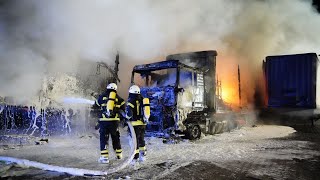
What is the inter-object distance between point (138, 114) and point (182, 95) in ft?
10.9

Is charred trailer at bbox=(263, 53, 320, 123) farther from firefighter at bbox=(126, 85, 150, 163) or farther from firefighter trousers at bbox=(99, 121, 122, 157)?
firefighter trousers at bbox=(99, 121, 122, 157)

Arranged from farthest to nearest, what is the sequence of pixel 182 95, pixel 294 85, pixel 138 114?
pixel 294 85, pixel 182 95, pixel 138 114

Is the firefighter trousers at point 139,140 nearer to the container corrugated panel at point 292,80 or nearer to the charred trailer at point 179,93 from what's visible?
the charred trailer at point 179,93

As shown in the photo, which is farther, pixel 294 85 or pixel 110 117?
pixel 294 85

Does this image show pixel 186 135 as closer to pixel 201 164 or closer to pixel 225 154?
pixel 225 154

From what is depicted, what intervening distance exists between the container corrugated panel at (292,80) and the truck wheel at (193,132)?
20.4ft

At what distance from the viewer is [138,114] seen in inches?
258

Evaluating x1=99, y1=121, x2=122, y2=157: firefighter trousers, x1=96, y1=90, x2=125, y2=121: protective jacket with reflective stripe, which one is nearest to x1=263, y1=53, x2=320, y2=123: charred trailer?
x1=96, y1=90, x2=125, y2=121: protective jacket with reflective stripe

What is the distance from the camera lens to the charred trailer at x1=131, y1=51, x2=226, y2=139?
920 centimetres

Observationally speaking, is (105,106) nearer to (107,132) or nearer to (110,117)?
(110,117)

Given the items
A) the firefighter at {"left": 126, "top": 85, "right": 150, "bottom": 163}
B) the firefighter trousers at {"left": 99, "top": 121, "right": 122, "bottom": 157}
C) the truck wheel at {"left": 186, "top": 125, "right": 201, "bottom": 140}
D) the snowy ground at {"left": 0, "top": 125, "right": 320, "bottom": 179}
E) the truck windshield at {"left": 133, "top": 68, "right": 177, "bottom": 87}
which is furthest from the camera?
the truck windshield at {"left": 133, "top": 68, "right": 177, "bottom": 87}

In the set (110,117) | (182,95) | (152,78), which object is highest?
(152,78)

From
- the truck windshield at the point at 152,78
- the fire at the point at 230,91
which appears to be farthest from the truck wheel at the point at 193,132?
the fire at the point at 230,91

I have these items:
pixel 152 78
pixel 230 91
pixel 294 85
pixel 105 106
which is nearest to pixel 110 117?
pixel 105 106
